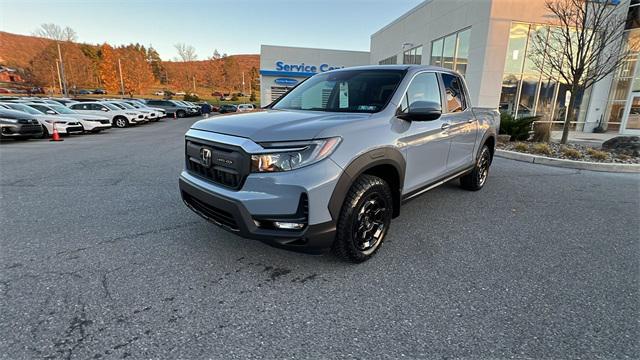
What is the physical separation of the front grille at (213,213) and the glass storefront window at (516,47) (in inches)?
607

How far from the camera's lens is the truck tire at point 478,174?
5.14m

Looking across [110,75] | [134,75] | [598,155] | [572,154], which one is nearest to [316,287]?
[572,154]

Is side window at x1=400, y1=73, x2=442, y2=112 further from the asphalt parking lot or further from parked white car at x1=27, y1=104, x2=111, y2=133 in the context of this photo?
parked white car at x1=27, y1=104, x2=111, y2=133

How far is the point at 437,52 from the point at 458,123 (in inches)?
613

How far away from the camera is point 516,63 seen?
14.2 m

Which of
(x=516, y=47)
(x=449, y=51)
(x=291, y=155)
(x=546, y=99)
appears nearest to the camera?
(x=291, y=155)

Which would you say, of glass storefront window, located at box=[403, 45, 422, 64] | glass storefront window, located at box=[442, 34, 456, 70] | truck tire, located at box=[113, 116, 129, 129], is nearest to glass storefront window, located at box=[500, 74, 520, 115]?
glass storefront window, located at box=[442, 34, 456, 70]

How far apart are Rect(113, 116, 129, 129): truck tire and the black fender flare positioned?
779 inches

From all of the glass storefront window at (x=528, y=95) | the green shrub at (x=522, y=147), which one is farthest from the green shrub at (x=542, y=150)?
the glass storefront window at (x=528, y=95)

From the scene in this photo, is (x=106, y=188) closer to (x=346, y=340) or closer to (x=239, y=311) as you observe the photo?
(x=239, y=311)

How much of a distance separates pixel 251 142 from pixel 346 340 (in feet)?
5.10

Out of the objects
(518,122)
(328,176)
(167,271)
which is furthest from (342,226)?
(518,122)

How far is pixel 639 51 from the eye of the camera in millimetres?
14172

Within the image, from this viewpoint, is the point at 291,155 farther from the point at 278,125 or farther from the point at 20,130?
the point at 20,130
